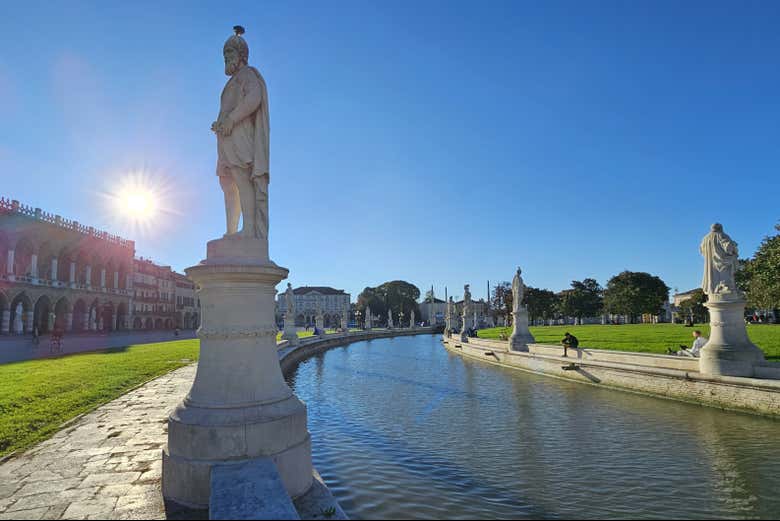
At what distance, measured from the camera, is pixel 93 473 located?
17.1ft

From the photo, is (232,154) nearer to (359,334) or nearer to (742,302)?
(742,302)

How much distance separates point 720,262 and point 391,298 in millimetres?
94198

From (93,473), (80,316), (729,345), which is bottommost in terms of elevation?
(93,473)

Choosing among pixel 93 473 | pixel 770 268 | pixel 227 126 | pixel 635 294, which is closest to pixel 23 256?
pixel 93 473

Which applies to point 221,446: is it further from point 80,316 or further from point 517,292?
point 80,316

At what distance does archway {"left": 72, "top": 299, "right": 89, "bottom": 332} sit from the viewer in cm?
5156

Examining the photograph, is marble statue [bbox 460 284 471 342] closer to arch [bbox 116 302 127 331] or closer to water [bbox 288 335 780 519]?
water [bbox 288 335 780 519]

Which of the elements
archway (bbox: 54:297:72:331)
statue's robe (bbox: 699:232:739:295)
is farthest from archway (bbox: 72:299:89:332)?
statue's robe (bbox: 699:232:739:295)

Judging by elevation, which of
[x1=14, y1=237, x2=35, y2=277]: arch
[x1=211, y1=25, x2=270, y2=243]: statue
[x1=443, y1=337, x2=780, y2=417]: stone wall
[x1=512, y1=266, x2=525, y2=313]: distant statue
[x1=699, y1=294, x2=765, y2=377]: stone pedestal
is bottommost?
[x1=443, y1=337, x2=780, y2=417]: stone wall

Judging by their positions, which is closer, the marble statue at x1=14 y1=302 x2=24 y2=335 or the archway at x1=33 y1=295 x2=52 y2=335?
the marble statue at x1=14 y1=302 x2=24 y2=335

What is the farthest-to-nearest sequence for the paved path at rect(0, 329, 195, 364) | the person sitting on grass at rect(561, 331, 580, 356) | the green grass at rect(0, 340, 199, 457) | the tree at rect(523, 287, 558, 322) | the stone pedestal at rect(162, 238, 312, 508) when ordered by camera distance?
1. the tree at rect(523, 287, 558, 322)
2. the paved path at rect(0, 329, 195, 364)
3. the person sitting on grass at rect(561, 331, 580, 356)
4. the green grass at rect(0, 340, 199, 457)
5. the stone pedestal at rect(162, 238, 312, 508)

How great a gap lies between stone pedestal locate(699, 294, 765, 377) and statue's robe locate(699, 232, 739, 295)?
380 millimetres

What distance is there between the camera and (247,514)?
280 centimetres

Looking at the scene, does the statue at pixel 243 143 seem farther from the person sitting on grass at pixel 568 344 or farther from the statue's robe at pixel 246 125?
the person sitting on grass at pixel 568 344
